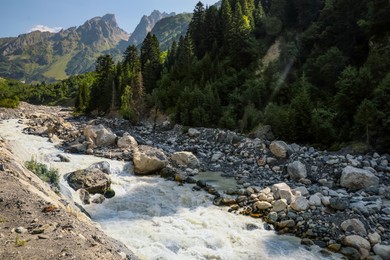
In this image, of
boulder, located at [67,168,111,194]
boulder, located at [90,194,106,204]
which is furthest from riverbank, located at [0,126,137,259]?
boulder, located at [67,168,111,194]

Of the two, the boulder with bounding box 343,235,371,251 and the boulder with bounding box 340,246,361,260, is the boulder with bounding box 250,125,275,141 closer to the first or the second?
the boulder with bounding box 343,235,371,251

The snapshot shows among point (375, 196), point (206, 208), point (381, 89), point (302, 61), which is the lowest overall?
point (206, 208)

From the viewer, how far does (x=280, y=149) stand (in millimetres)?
20891

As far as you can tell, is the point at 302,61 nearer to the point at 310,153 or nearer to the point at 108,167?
the point at 310,153

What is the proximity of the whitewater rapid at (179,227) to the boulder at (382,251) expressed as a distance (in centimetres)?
161

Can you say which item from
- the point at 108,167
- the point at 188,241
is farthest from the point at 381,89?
the point at 108,167

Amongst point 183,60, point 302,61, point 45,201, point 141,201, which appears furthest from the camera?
point 183,60

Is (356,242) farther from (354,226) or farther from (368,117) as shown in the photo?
(368,117)

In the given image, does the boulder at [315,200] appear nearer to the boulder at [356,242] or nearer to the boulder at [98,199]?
the boulder at [356,242]

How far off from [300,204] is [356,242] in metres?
3.00

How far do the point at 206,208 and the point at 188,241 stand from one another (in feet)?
11.4

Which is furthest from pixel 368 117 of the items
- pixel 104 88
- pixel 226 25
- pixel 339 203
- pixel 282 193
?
pixel 104 88

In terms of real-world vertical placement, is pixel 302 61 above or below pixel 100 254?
above

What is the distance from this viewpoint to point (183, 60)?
53094 mm
